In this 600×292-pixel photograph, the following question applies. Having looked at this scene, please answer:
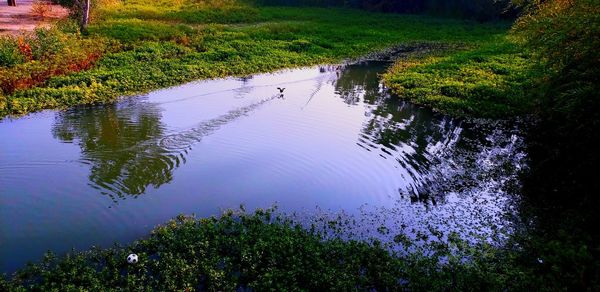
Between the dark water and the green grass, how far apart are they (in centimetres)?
138

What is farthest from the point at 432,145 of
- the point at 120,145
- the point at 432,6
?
the point at 432,6

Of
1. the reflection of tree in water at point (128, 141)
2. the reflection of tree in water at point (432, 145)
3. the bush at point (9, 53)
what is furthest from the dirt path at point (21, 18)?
the reflection of tree in water at point (432, 145)

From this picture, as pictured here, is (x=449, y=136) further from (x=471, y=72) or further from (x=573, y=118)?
(x=471, y=72)

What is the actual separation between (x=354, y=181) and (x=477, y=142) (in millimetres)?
6517

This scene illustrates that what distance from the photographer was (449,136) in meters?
19.2

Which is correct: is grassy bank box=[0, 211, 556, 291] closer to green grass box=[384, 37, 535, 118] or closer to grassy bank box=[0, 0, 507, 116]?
green grass box=[384, 37, 535, 118]

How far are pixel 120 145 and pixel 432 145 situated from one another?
12381mm

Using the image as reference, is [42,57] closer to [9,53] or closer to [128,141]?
[9,53]

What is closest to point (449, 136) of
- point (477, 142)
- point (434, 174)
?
point (477, 142)

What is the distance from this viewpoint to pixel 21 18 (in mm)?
34500

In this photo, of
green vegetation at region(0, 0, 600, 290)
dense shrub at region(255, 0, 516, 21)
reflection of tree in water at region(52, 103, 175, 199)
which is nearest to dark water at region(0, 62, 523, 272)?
reflection of tree in water at region(52, 103, 175, 199)

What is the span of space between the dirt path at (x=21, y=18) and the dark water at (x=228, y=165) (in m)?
14.6

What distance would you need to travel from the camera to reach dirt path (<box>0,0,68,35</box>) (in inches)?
1207

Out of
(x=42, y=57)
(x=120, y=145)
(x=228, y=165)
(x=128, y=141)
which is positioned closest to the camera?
(x=228, y=165)
